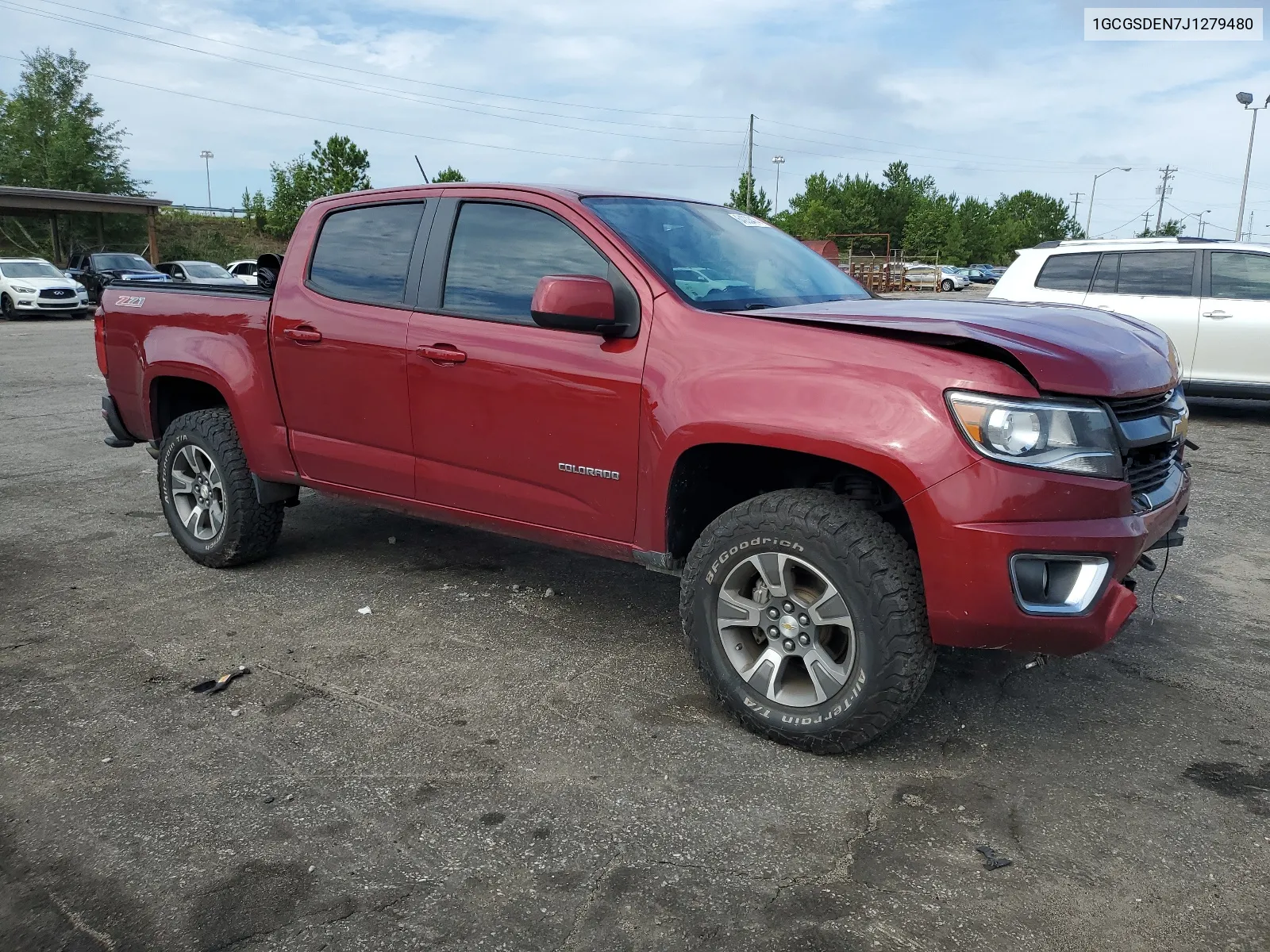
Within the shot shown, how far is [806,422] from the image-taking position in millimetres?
3123

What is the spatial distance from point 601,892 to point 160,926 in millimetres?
1068

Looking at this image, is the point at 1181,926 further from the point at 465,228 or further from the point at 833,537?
the point at 465,228

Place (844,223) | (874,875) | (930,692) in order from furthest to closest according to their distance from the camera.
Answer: (844,223) < (930,692) < (874,875)

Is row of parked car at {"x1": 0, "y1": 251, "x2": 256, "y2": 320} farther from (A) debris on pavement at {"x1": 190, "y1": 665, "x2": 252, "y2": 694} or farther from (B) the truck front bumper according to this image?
(B) the truck front bumper

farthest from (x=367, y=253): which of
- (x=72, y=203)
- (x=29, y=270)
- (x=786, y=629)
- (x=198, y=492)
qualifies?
(x=72, y=203)

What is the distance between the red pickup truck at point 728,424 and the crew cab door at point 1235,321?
646 cm

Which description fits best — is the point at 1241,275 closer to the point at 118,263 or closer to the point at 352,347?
the point at 352,347

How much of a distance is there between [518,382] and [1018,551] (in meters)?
1.90

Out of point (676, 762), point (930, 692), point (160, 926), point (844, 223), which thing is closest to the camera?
point (160, 926)

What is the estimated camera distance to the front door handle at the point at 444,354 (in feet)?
13.1

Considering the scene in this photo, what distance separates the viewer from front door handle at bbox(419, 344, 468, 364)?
4.00 metres

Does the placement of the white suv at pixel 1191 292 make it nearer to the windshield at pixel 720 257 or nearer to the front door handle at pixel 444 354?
the windshield at pixel 720 257

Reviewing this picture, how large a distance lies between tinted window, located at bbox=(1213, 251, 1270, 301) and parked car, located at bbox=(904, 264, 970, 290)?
129 feet

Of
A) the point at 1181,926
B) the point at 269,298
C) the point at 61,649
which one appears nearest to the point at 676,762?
the point at 1181,926
